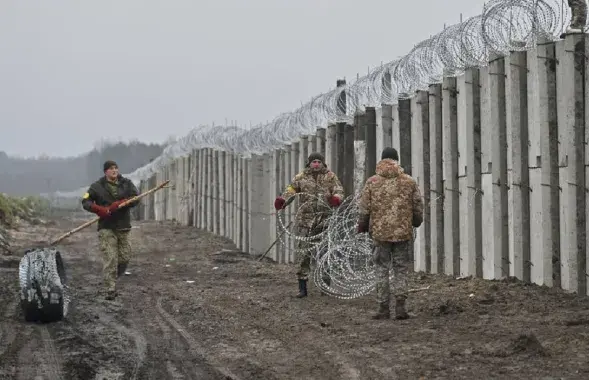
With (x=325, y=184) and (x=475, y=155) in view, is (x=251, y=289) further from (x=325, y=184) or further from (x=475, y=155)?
(x=475, y=155)

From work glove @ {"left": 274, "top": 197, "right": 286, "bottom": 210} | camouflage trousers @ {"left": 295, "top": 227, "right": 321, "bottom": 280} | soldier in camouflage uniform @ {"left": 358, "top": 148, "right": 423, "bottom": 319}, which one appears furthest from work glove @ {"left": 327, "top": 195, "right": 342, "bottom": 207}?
soldier in camouflage uniform @ {"left": 358, "top": 148, "right": 423, "bottom": 319}

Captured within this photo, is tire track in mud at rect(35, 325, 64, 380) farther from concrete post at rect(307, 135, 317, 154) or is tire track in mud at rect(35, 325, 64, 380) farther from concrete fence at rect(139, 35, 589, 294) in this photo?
concrete post at rect(307, 135, 317, 154)

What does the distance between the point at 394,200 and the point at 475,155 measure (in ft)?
7.04

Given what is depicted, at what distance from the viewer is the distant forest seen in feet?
345

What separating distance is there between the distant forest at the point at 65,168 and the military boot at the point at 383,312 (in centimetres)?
7992

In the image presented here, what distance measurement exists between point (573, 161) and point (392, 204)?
5.44 ft

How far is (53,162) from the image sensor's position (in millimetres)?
138750

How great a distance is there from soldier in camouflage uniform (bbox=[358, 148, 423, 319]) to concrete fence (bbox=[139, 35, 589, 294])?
4.15 ft

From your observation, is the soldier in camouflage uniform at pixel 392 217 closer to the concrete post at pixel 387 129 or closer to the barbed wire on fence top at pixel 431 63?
the barbed wire on fence top at pixel 431 63

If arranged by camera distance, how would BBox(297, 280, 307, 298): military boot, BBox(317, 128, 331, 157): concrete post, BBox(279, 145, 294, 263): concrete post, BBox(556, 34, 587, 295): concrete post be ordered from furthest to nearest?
BBox(279, 145, 294, 263): concrete post → BBox(317, 128, 331, 157): concrete post → BBox(297, 280, 307, 298): military boot → BBox(556, 34, 587, 295): concrete post

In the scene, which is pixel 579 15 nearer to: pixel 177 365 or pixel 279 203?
pixel 279 203

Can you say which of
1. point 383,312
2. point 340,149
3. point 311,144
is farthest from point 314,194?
point 311,144

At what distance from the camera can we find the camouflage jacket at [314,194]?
12.6 meters

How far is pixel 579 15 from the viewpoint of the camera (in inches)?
386
